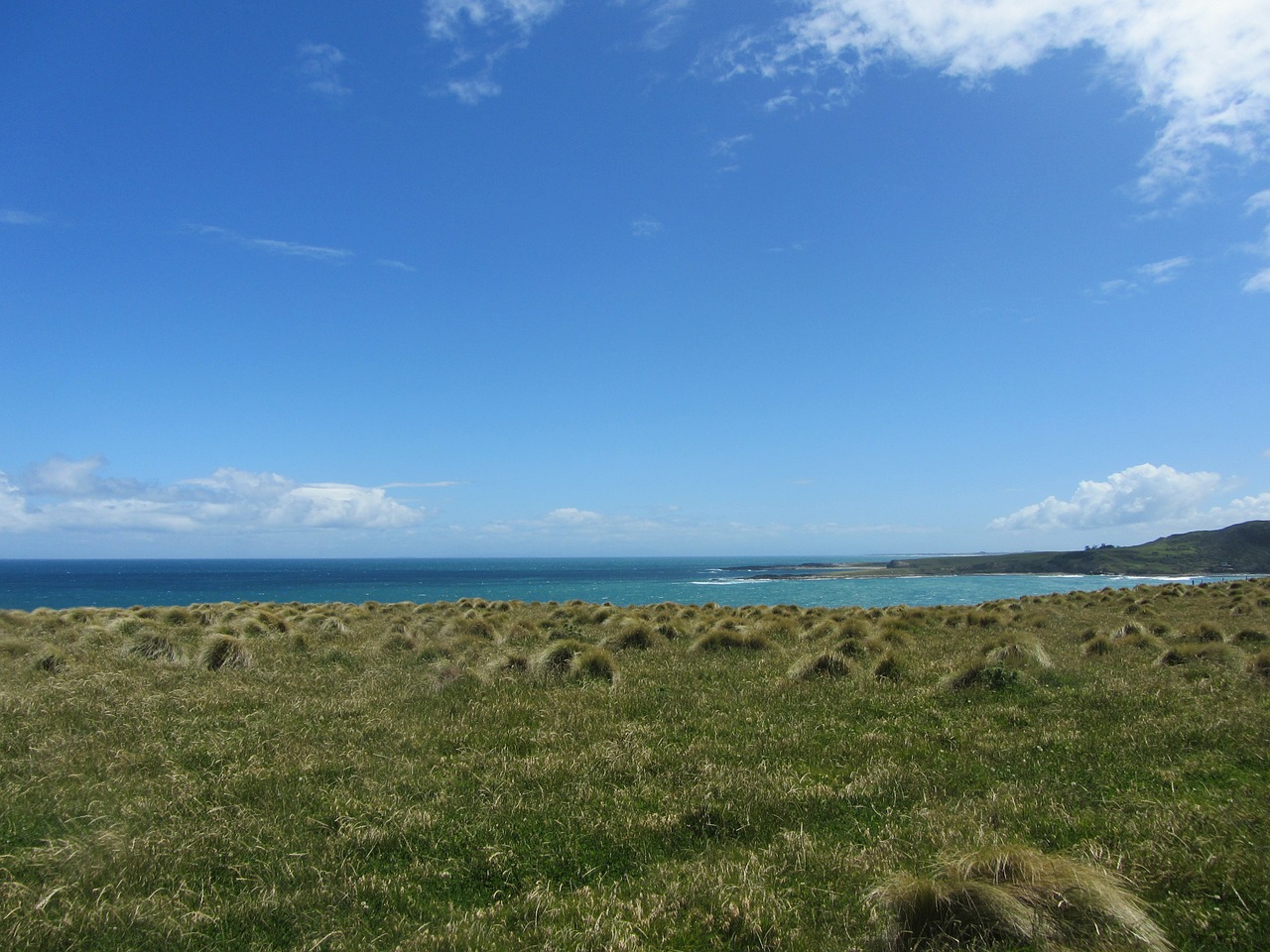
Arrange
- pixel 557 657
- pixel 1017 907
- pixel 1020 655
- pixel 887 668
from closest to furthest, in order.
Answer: pixel 1017 907 < pixel 887 668 < pixel 557 657 < pixel 1020 655

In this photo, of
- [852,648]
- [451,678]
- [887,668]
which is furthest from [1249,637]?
[451,678]

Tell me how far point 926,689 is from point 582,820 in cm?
852

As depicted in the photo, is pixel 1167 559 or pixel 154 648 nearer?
pixel 154 648

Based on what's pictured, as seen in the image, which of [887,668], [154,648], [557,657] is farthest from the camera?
[154,648]

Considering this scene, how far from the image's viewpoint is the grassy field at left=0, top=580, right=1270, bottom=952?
4746mm

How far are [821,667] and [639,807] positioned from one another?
836 centimetres

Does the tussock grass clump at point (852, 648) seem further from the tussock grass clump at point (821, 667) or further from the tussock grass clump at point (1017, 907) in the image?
the tussock grass clump at point (1017, 907)

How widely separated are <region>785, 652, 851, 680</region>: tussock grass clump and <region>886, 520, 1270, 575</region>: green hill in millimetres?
144830

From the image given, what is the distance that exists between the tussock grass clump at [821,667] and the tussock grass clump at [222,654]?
1258 centimetres

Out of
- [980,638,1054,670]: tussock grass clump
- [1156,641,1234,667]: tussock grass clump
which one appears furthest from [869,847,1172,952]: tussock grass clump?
[1156,641,1234,667]: tussock grass clump

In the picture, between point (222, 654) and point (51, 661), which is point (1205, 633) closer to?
point (222, 654)

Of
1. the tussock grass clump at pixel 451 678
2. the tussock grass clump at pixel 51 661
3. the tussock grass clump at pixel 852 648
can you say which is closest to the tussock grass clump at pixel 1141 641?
the tussock grass clump at pixel 852 648

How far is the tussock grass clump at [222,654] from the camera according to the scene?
1580cm

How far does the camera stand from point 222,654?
16172 millimetres
